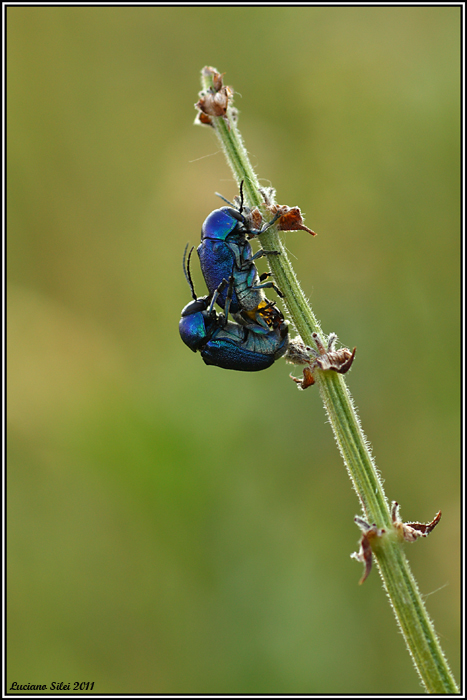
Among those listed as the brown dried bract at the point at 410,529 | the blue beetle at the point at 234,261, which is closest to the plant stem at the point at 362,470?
the brown dried bract at the point at 410,529

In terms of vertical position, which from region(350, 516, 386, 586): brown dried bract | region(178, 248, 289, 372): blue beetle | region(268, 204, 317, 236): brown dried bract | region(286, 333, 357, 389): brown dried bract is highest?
region(268, 204, 317, 236): brown dried bract

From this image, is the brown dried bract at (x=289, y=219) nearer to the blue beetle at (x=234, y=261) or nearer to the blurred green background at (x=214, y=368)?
the blue beetle at (x=234, y=261)

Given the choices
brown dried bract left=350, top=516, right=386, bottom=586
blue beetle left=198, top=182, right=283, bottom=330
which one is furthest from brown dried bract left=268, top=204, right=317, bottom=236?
brown dried bract left=350, top=516, right=386, bottom=586

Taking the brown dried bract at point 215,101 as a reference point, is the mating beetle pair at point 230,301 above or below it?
below

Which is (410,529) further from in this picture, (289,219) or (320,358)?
(289,219)

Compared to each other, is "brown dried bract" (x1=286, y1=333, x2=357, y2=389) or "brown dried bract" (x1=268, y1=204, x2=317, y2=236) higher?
"brown dried bract" (x1=268, y1=204, x2=317, y2=236)

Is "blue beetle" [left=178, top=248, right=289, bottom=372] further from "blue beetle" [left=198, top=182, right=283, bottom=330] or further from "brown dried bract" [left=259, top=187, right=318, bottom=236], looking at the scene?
"brown dried bract" [left=259, top=187, right=318, bottom=236]

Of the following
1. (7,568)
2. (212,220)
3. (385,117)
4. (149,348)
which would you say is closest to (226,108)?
(212,220)
